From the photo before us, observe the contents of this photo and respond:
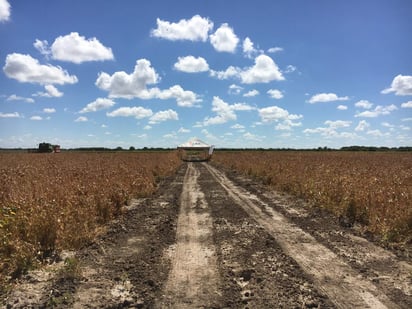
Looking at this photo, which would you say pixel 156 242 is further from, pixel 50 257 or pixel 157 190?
pixel 157 190

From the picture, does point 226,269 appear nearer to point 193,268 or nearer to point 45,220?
point 193,268

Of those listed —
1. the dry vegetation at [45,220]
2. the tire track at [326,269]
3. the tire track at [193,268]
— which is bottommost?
the tire track at [193,268]

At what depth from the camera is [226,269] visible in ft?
17.7

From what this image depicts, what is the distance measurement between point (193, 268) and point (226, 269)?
52 cm

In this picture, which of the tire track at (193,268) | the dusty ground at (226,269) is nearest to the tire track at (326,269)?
the dusty ground at (226,269)

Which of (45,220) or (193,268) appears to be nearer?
(193,268)

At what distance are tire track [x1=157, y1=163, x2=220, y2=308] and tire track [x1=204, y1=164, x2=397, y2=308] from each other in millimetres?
1436

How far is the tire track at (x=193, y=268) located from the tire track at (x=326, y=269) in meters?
1.44

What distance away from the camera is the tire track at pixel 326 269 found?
429 centimetres

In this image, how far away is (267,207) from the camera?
11.0 metres

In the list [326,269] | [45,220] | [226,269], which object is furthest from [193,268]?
[45,220]

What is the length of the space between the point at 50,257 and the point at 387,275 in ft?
17.8

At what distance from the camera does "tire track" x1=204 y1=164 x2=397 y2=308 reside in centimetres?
429

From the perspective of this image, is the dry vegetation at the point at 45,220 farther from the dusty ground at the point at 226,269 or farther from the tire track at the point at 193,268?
the tire track at the point at 193,268
